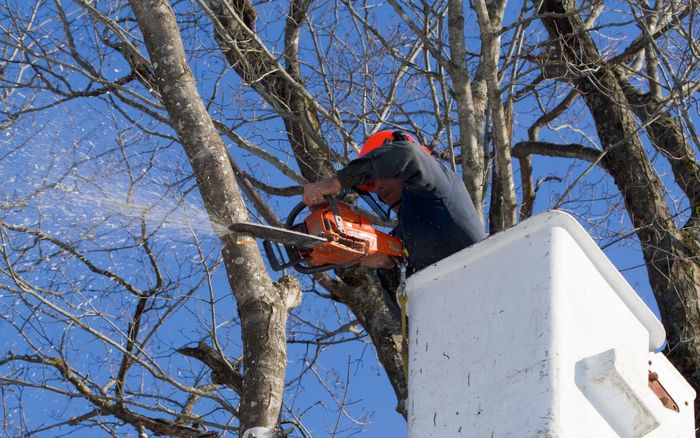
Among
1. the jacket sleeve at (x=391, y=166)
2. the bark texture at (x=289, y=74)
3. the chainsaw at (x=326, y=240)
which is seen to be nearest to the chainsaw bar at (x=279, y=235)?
the chainsaw at (x=326, y=240)

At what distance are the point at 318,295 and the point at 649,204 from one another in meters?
2.14

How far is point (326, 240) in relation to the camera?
12.0ft

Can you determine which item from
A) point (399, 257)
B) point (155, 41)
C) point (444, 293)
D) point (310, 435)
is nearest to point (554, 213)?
point (444, 293)

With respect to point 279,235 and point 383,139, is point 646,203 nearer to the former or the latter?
point 383,139

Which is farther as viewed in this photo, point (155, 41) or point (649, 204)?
point (649, 204)

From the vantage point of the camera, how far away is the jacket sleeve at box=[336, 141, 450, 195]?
358 centimetres

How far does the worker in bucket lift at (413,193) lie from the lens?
3598 mm

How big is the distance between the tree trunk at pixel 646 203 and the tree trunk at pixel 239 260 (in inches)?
87.5

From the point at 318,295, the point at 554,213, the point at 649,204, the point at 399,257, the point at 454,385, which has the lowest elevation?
the point at 454,385

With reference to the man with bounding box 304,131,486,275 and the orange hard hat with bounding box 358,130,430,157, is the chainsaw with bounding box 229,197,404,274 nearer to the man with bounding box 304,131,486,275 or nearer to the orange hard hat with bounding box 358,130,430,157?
the man with bounding box 304,131,486,275

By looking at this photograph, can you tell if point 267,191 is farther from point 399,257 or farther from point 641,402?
point 641,402

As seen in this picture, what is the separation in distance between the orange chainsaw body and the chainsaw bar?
4 centimetres

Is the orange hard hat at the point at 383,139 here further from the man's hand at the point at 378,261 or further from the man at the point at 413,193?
the man's hand at the point at 378,261

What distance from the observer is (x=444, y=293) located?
2.78 meters
